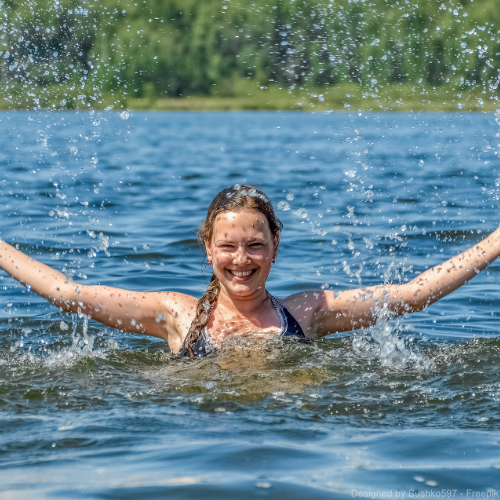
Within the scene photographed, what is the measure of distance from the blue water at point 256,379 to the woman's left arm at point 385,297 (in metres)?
0.22

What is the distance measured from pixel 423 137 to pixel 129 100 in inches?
1085

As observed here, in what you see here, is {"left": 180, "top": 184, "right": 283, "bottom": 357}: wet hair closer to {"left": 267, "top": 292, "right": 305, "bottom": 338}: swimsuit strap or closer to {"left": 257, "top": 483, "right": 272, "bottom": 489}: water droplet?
{"left": 267, "top": 292, "right": 305, "bottom": 338}: swimsuit strap

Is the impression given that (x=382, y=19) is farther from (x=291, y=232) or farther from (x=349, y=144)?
(x=291, y=232)

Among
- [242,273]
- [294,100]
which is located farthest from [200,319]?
[294,100]

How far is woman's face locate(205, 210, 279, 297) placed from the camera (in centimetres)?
431

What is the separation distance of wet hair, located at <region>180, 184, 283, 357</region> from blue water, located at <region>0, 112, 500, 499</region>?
0.21 meters

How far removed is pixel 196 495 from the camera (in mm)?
2873

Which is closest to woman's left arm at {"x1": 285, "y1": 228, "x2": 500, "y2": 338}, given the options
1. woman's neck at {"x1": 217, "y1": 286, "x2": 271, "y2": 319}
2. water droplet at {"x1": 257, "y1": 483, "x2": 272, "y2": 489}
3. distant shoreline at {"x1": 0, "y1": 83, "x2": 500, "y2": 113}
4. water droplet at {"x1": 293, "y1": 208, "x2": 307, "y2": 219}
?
woman's neck at {"x1": 217, "y1": 286, "x2": 271, "y2": 319}

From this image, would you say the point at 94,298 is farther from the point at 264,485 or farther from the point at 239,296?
the point at 264,485

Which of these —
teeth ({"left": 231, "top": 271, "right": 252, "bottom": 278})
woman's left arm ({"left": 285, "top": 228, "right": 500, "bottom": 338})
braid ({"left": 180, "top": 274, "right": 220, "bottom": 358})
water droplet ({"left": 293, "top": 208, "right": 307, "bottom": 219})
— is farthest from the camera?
water droplet ({"left": 293, "top": 208, "right": 307, "bottom": 219})

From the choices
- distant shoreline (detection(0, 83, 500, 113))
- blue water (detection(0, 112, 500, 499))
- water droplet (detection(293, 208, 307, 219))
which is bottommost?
blue water (detection(0, 112, 500, 499))

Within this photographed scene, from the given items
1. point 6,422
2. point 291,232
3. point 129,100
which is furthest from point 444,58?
point 129,100

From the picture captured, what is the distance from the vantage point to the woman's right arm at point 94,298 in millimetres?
4242

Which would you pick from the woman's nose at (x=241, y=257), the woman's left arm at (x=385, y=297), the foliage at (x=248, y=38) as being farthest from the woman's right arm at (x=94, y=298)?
the foliage at (x=248, y=38)
